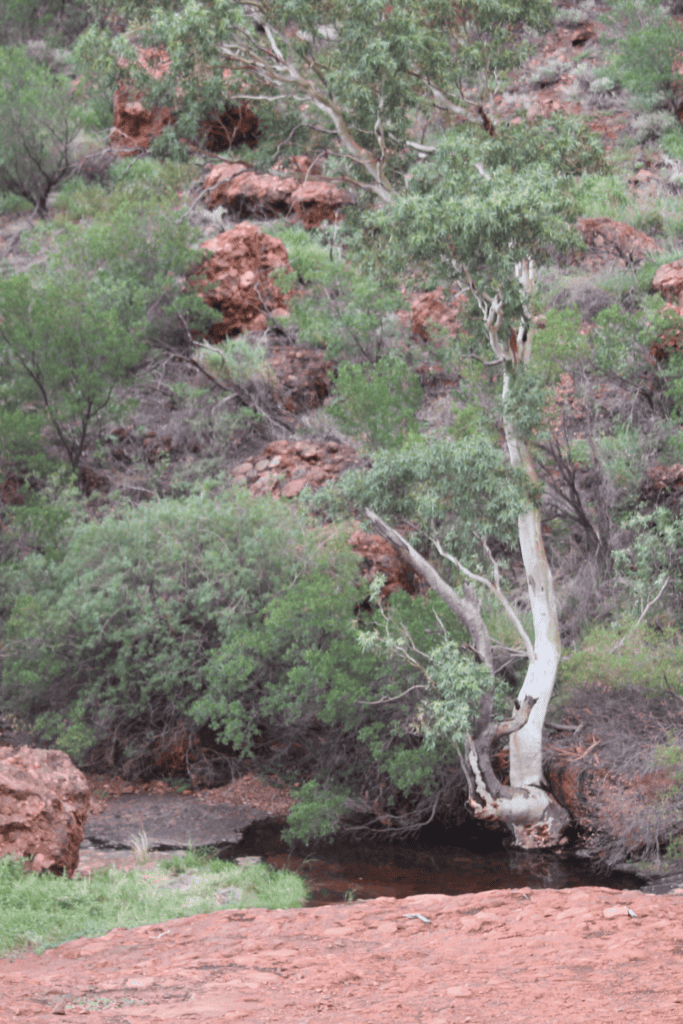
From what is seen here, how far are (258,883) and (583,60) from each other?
88.2 ft

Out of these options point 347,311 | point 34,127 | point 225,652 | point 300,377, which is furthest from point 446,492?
point 34,127

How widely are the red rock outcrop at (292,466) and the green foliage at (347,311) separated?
6.74 ft

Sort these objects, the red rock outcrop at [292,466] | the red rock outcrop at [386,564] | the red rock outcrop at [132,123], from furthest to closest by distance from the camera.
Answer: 1. the red rock outcrop at [132,123]
2. the red rock outcrop at [292,466]
3. the red rock outcrop at [386,564]

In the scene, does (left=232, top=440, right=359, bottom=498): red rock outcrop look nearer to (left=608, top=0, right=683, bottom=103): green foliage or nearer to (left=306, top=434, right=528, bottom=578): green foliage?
(left=306, top=434, right=528, bottom=578): green foliage

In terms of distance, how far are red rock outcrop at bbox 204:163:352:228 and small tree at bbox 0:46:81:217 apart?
4.62 metres

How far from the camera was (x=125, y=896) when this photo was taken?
7.73 metres

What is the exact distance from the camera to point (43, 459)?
15.4m

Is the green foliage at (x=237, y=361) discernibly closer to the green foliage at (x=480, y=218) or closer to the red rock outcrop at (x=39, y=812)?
the green foliage at (x=480, y=218)

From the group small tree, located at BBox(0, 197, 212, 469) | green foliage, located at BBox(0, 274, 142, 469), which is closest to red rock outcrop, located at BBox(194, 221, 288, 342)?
small tree, located at BBox(0, 197, 212, 469)

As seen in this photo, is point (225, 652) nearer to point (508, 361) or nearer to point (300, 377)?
point (508, 361)

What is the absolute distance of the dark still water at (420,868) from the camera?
29.0 ft

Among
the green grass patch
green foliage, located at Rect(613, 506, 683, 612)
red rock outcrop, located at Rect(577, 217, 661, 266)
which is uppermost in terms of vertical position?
red rock outcrop, located at Rect(577, 217, 661, 266)

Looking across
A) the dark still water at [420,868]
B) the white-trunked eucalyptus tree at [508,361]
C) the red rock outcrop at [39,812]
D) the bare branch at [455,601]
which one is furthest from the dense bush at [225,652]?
the red rock outcrop at [39,812]

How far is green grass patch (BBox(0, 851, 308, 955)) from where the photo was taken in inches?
251
